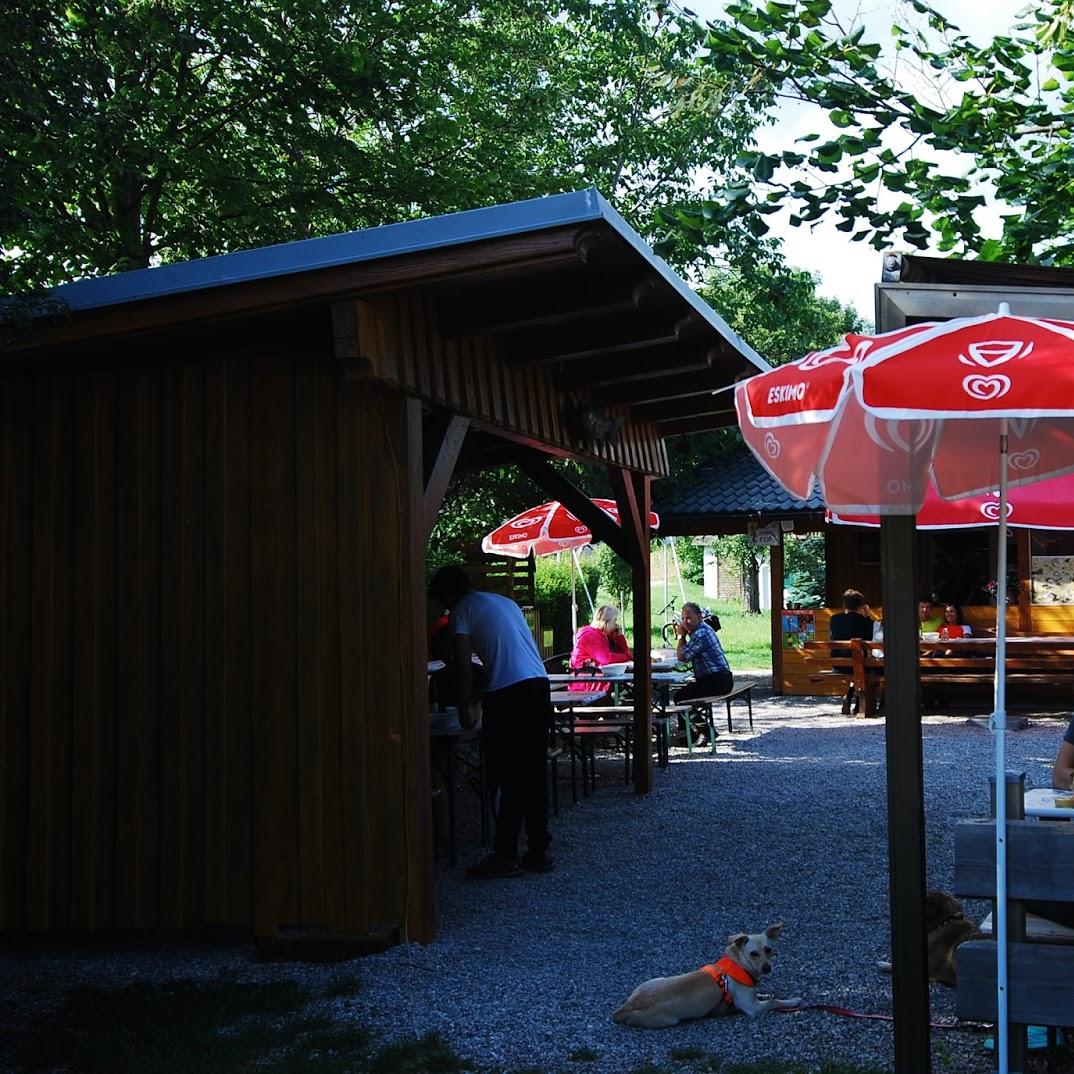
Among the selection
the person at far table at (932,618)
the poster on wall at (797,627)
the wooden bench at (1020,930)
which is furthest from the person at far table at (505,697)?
the poster on wall at (797,627)

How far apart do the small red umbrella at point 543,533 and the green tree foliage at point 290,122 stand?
368 centimetres

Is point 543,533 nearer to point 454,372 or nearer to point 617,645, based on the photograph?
point 617,645

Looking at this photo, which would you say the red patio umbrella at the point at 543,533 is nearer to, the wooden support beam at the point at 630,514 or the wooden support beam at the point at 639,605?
the wooden support beam at the point at 639,605

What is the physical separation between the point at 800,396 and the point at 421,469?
2.66 meters

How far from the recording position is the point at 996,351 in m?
3.69

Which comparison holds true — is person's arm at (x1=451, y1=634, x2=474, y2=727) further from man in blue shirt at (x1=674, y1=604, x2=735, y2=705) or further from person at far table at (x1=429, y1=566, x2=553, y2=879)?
man in blue shirt at (x1=674, y1=604, x2=735, y2=705)

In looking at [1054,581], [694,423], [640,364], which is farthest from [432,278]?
[1054,581]

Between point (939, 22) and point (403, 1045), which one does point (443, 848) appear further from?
point (939, 22)

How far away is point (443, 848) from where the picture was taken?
8.62 metres

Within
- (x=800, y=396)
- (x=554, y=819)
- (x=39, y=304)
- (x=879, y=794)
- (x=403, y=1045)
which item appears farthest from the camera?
(x=879, y=794)

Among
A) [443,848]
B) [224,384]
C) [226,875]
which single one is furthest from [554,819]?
[224,384]

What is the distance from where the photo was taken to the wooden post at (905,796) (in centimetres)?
416

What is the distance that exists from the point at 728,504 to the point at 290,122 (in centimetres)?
809

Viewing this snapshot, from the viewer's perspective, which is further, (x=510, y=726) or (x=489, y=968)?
(x=510, y=726)
